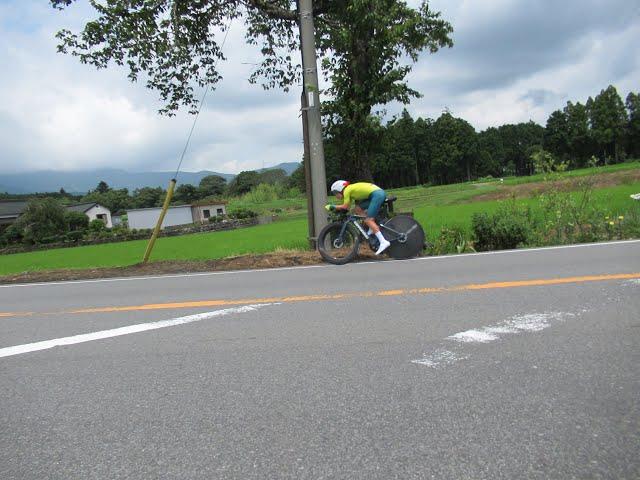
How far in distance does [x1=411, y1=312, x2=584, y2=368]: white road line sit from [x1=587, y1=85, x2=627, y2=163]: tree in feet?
288

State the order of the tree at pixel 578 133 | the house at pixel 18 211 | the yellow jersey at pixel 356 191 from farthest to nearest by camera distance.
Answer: the tree at pixel 578 133, the house at pixel 18 211, the yellow jersey at pixel 356 191

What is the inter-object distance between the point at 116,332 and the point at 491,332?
394cm

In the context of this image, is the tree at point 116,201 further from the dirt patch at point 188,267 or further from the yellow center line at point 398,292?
the yellow center line at point 398,292

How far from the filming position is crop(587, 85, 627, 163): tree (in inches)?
3081

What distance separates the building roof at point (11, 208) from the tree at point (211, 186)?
41.6 meters

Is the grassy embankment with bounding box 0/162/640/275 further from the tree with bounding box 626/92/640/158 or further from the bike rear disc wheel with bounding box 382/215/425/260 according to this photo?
the tree with bounding box 626/92/640/158

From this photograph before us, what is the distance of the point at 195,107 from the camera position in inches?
481

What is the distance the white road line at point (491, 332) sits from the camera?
11.8ft

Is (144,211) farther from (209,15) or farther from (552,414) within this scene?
(552,414)

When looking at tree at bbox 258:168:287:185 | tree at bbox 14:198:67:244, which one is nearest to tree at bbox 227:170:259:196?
tree at bbox 258:168:287:185

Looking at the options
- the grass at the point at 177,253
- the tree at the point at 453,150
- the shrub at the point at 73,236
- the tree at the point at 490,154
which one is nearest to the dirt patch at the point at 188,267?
the grass at the point at 177,253

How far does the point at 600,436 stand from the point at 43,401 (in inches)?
144

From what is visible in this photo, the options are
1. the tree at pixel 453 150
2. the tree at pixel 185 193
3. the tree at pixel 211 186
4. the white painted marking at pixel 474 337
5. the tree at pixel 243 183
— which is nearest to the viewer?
the white painted marking at pixel 474 337

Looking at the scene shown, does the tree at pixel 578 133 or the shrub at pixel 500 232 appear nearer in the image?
the shrub at pixel 500 232
